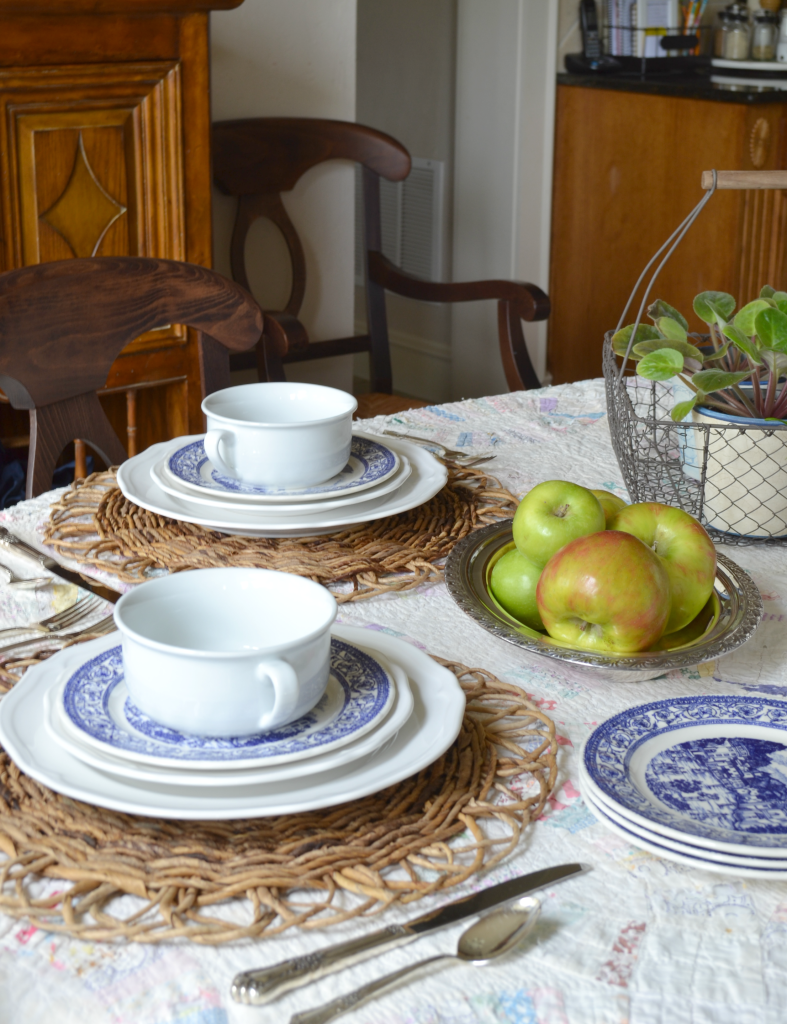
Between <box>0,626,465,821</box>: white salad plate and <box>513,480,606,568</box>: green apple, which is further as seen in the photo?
<box>513,480,606,568</box>: green apple

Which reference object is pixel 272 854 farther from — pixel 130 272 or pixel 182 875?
pixel 130 272

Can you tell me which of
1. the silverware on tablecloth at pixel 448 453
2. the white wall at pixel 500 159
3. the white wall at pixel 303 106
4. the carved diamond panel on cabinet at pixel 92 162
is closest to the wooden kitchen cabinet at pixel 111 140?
the carved diamond panel on cabinet at pixel 92 162

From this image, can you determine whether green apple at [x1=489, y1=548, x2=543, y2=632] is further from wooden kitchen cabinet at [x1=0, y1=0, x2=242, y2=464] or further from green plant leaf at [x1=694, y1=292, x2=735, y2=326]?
wooden kitchen cabinet at [x1=0, y1=0, x2=242, y2=464]

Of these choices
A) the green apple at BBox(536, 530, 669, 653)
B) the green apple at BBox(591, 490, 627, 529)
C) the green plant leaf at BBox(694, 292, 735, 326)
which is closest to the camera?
the green apple at BBox(536, 530, 669, 653)

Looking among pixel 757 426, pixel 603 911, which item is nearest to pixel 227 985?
pixel 603 911

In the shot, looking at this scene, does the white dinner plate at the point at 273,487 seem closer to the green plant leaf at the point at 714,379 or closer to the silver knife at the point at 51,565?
the silver knife at the point at 51,565

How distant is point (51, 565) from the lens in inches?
32.1

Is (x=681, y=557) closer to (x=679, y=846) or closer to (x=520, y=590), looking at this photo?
(x=520, y=590)

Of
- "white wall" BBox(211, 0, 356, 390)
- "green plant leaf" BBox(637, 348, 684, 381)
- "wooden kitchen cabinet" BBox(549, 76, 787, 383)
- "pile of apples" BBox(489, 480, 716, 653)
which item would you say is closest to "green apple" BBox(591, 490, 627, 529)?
"pile of apples" BBox(489, 480, 716, 653)

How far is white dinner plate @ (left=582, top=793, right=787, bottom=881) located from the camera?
0.48 meters

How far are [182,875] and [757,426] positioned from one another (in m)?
0.55

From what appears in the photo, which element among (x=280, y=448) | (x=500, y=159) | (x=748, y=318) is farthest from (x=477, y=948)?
(x=500, y=159)

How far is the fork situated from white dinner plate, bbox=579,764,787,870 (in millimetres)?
373

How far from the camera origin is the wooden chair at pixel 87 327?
1.19m
